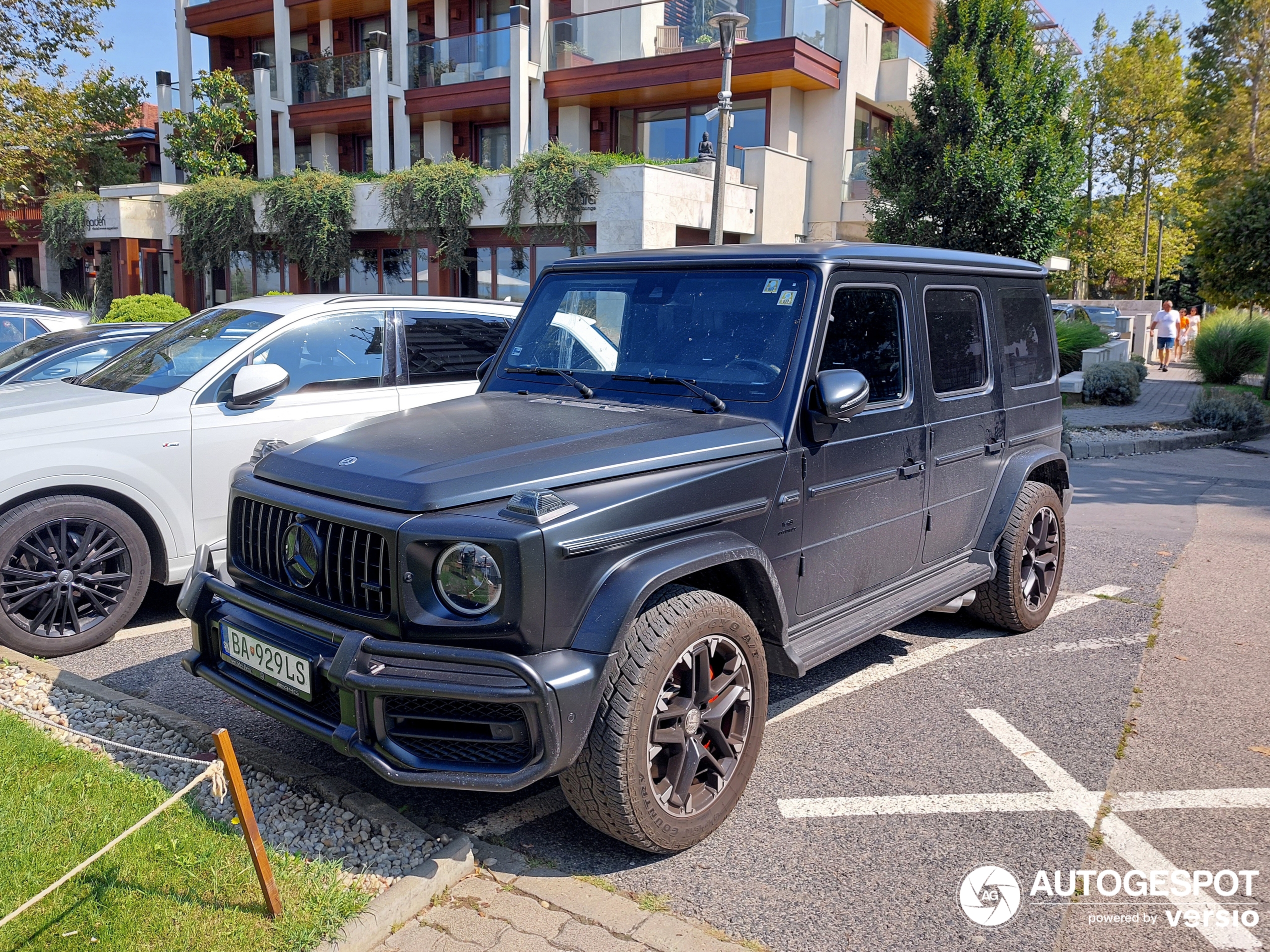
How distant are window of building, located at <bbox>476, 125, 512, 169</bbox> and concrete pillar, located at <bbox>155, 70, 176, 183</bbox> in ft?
31.9

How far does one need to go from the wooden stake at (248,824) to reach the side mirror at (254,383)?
308 cm

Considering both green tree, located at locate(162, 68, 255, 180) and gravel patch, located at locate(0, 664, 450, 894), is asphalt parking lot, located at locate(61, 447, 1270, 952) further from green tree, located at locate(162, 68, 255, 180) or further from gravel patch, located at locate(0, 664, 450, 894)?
green tree, located at locate(162, 68, 255, 180)

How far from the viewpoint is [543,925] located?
9.99 feet

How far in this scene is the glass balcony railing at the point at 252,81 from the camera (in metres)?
30.3

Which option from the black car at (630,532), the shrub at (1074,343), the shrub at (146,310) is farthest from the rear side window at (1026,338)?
the shrub at (146,310)

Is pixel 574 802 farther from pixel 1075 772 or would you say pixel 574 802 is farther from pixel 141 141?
pixel 141 141

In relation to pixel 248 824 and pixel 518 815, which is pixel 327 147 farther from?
pixel 248 824

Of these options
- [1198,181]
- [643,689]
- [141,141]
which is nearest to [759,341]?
[643,689]

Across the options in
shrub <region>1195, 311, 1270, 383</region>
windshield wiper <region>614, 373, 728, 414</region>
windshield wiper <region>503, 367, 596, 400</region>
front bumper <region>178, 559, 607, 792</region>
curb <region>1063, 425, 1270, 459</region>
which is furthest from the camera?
shrub <region>1195, 311, 1270, 383</region>

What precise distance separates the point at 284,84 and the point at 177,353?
91.6 feet

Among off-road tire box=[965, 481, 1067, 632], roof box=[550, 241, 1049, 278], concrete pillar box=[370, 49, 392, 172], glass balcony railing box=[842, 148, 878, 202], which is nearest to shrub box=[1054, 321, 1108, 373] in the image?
glass balcony railing box=[842, 148, 878, 202]

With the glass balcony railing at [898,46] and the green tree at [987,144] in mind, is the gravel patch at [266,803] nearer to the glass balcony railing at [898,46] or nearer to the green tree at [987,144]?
the green tree at [987,144]

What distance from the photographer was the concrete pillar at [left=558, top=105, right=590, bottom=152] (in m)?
26.9

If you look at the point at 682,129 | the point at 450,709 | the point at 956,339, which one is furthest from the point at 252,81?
the point at 450,709
